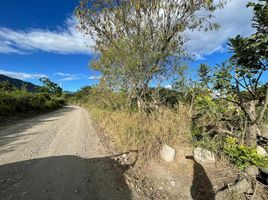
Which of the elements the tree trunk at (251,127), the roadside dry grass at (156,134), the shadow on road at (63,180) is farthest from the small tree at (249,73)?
the shadow on road at (63,180)

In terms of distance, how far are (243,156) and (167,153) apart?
4.68 ft

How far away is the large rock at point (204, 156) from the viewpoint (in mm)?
3275

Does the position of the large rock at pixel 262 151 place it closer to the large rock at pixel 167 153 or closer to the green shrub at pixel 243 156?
the green shrub at pixel 243 156

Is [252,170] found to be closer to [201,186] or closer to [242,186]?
[242,186]

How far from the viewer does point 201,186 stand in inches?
109

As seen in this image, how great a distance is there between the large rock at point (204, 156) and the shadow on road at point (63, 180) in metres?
1.65

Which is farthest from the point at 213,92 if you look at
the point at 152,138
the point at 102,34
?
the point at 102,34

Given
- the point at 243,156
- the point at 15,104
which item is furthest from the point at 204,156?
the point at 15,104

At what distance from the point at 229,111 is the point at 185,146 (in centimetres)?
146

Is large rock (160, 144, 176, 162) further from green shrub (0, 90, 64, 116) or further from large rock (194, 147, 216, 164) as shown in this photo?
green shrub (0, 90, 64, 116)

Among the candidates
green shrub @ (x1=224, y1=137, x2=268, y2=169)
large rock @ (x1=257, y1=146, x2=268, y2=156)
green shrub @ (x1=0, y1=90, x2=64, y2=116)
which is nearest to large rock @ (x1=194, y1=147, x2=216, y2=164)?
green shrub @ (x1=224, y1=137, x2=268, y2=169)

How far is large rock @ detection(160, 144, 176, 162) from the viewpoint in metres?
3.48

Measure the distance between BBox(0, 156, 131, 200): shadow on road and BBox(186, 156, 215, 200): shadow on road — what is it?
115 centimetres

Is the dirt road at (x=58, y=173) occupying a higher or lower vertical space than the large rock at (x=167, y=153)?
lower
